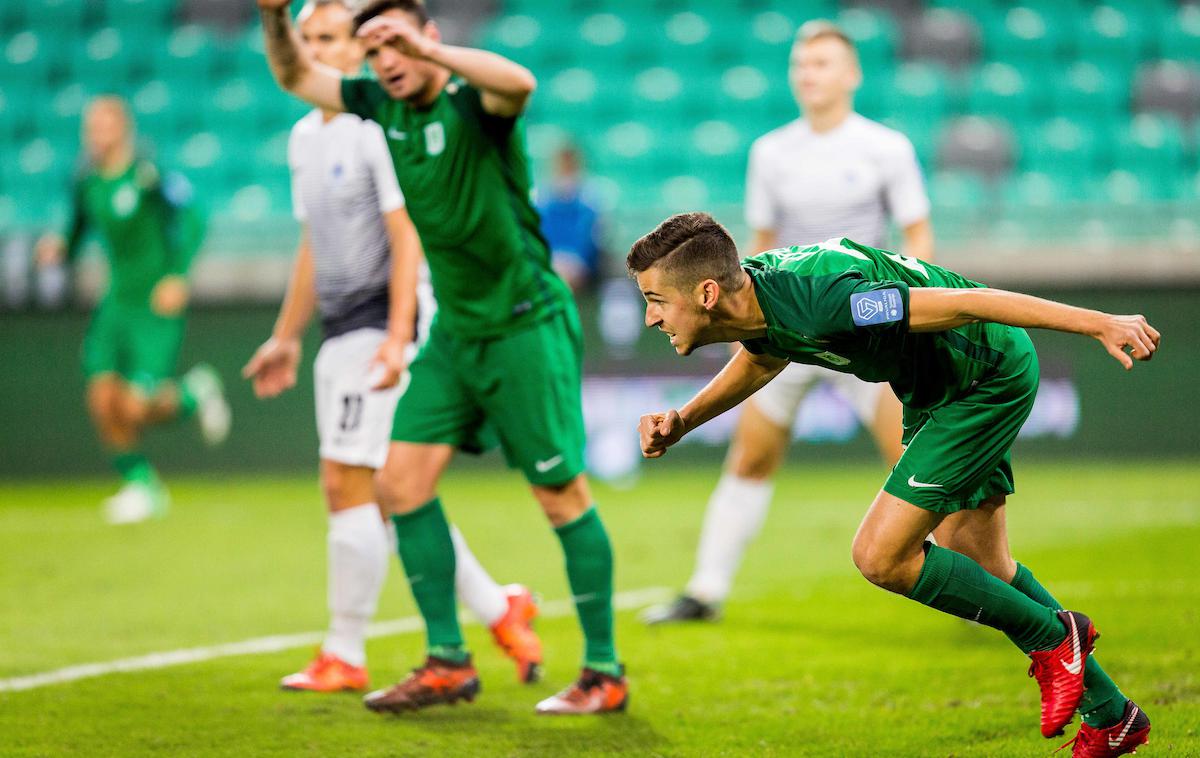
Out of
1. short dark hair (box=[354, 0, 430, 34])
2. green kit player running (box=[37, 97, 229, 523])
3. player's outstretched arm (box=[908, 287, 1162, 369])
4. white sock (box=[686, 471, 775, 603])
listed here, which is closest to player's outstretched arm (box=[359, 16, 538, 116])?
short dark hair (box=[354, 0, 430, 34])

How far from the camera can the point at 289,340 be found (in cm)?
555

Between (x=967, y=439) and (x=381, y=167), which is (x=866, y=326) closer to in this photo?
(x=967, y=439)

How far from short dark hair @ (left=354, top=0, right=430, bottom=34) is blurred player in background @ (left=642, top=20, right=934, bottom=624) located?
2295 millimetres

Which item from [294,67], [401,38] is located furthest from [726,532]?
[401,38]

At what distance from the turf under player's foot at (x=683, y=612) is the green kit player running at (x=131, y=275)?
5.35 meters

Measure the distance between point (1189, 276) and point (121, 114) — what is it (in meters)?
8.54

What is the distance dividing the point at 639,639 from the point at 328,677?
149 cm

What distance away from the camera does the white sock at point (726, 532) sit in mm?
6570

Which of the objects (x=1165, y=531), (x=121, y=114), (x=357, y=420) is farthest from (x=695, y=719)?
(x=121, y=114)

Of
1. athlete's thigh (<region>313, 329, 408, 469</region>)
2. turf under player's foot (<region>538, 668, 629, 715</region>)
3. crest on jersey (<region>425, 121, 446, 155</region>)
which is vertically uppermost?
crest on jersey (<region>425, 121, 446, 155</region>)

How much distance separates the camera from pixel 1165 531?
8.65 metres

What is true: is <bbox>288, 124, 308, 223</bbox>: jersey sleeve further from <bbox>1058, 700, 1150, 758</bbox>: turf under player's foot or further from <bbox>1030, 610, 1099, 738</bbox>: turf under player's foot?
<bbox>1058, 700, 1150, 758</bbox>: turf under player's foot

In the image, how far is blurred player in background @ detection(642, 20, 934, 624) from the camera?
636 cm

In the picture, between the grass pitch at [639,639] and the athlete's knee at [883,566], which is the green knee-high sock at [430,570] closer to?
the grass pitch at [639,639]
